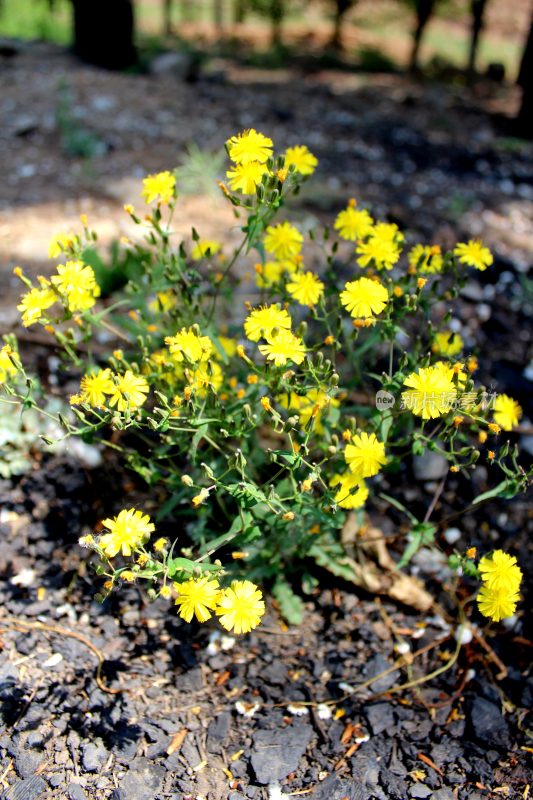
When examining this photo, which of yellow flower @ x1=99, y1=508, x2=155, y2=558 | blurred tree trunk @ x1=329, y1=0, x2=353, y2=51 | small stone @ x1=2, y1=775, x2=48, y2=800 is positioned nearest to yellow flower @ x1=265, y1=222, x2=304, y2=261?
yellow flower @ x1=99, y1=508, x2=155, y2=558

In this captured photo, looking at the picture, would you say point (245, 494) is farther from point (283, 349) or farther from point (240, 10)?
point (240, 10)

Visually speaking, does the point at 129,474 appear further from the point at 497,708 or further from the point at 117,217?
the point at 117,217

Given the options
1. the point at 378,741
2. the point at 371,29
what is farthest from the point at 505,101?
the point at 378,741

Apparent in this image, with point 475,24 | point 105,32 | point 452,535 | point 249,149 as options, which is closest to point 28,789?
point 452,535

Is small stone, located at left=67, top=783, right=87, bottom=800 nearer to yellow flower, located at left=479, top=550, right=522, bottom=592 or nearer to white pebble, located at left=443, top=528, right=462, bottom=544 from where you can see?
yellow flower, located at left=479, top=550, right=522, bottom=592

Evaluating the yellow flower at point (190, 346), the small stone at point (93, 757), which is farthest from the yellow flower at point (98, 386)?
the small stone at point (93, 757)

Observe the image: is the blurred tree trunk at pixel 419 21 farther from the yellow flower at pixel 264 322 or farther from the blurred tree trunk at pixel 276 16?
the yellow flower at pixel 264 322
